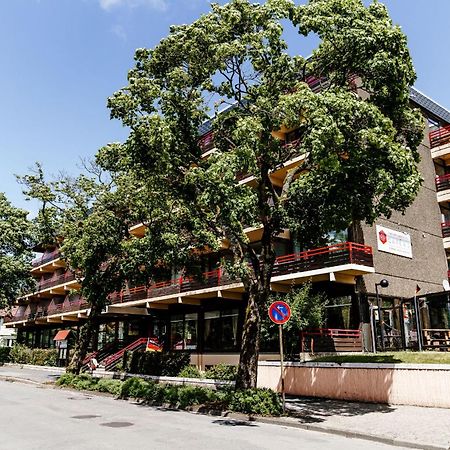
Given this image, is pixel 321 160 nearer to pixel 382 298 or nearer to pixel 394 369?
pixel 394 369

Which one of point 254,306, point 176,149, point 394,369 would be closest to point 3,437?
point 254,306

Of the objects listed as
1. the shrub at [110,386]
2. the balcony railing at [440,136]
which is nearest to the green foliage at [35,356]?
the shrub at [110,386]

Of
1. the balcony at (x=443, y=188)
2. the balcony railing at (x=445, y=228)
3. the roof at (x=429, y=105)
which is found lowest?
the balcony railing at (x=445, y=228)

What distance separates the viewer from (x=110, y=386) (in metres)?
20.0

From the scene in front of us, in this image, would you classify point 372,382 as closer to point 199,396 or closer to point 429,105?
point 199,396

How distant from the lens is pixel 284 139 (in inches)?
1102

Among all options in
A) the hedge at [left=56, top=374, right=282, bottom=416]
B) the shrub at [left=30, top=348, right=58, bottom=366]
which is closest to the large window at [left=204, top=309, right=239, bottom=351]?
the hedge at [left=56, top=374, right=282, bottom=416]

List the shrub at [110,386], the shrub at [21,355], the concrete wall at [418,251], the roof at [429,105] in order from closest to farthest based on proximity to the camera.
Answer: the shrub at [110,386]
the concrete wall at [418,251]
the roof at [429,105]
the shrub at [21,355]

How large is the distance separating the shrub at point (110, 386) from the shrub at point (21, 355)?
28.8m

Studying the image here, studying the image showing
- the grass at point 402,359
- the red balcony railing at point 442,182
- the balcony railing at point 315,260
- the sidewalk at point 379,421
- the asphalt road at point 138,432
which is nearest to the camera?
the asphalt road at point 138,432

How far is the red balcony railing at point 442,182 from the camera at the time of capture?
2980cm

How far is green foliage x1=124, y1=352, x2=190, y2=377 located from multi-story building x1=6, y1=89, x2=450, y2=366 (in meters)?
3.50

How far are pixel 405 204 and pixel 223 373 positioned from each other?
13.4 m

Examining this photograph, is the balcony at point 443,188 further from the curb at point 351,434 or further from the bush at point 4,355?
the bush at point 4,355
